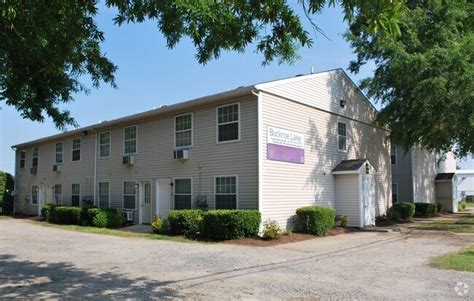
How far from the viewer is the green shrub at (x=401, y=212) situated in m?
22.9

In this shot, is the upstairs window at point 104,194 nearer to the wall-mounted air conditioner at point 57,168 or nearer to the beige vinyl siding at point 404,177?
the wall-mounted air conditioner at point 57,168

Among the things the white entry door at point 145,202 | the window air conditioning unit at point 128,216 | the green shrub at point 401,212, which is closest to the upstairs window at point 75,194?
the window air conditioning unit at point 128,216

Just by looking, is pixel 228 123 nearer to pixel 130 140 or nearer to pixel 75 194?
pixel 130 140

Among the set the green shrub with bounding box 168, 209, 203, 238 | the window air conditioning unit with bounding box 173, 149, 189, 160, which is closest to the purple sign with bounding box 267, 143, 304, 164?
the green shrub with bounding box 168, 209, 203, 238

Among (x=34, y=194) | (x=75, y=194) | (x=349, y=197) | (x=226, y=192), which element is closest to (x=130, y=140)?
(x=75, y=194)

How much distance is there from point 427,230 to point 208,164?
9.39 m

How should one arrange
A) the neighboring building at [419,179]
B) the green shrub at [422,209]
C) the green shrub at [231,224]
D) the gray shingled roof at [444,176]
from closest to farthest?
the green shrub at [231,224]
the green shrub at [422,209]
the neighboring building at [419,179]
the gray shingled roof at [444,176]

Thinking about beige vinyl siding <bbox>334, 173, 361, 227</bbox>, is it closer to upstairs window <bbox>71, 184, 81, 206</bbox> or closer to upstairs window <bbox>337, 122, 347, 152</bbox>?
upstairs window <bbox>337, 122, 347, 152</bbox>

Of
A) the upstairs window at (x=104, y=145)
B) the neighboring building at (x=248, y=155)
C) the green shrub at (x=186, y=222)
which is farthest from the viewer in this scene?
the upstairs window at (x=104, y=145)

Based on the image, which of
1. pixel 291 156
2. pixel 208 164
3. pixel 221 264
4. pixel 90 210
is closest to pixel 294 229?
pixel 291 156

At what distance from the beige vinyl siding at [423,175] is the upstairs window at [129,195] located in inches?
730

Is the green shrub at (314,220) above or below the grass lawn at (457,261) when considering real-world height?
above

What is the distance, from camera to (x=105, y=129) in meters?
→ 23.1

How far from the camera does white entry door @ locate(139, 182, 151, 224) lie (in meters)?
20.1
